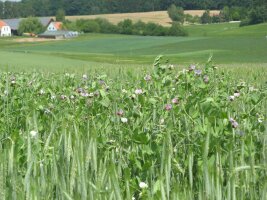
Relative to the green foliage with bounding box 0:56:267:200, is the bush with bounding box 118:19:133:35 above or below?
below

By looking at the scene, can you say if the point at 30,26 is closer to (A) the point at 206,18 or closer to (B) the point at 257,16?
(A) the point at 206,18

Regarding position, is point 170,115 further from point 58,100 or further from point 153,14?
point 153,14

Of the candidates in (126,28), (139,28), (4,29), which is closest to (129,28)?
(126,28)

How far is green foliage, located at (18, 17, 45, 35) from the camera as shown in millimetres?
141000

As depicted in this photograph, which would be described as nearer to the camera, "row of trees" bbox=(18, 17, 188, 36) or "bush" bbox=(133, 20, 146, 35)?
"row of trees" bbox=(18, 17, 188, 36)

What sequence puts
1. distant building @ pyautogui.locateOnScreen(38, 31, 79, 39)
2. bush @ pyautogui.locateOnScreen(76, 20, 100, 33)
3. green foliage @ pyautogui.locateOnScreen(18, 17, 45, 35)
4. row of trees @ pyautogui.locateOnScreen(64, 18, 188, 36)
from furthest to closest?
green foliage @ pyautogui.locateOnScreen(18, 17, 45, 35) < bush @ pyautogui.locateOnScreen(76, 20, 100, 33) < distant building @ pyautogui.locateOnScreen(38, 31, 79, 39) < row of trees @ pyautogui.locateOnScreen(64, 18, 188, 36)

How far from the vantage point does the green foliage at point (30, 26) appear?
141m

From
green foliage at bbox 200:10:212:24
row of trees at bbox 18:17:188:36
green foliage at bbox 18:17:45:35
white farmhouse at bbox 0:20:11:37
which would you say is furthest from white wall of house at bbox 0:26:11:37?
green foliage at bbox 200:10:212:24

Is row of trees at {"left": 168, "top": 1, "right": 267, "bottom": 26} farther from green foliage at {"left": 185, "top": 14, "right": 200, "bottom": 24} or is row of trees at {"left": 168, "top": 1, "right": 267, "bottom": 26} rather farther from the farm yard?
the farm yard

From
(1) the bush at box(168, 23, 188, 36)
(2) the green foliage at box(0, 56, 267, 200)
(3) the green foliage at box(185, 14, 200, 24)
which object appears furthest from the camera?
(3) the green foliage at box(185, 14, 200, 24)

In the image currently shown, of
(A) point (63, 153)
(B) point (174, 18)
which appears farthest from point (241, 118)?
(B) point (174, 18)

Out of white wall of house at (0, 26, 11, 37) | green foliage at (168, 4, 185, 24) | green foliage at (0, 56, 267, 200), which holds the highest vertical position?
green foliage at (0, 56, 267, 200)

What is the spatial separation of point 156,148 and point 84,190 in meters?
0.87

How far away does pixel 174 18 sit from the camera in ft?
488
